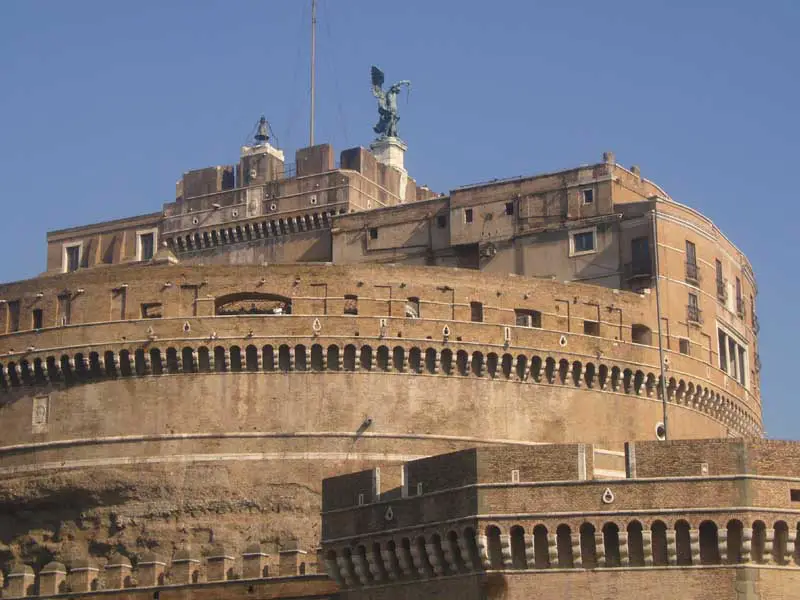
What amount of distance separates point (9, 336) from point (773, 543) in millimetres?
33232

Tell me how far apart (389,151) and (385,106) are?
3409 millimetres

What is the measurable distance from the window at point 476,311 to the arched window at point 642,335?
5.93 m

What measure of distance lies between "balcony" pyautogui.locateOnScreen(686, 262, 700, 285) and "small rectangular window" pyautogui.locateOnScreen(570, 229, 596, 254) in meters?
3.37

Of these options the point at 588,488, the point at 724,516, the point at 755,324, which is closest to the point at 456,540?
the point at 588,488

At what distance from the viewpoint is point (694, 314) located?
209ft

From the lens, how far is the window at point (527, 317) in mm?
59031

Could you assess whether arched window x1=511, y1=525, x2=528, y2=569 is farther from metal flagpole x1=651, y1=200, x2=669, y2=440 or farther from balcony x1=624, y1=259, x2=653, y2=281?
balcony x1=624, y1=259, x2=653, y2=281

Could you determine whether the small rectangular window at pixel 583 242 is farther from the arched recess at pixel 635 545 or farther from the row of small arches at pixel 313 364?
the arched recess at pixel 635 545

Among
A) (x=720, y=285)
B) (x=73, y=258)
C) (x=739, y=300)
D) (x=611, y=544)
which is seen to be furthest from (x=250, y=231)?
(x=611, y=544)

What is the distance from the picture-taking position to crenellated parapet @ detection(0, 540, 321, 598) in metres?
47.0

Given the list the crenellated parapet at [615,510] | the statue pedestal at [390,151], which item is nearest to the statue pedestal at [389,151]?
the statue pedestal at [390,151]

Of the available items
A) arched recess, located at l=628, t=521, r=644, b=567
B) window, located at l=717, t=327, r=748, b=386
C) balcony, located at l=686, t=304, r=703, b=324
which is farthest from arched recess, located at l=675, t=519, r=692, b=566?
window, located at l=717, t=327, r=748, b=386

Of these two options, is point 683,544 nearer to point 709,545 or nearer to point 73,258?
point 709,545

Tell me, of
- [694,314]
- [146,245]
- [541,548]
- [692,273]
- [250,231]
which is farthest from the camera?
[146,245]
